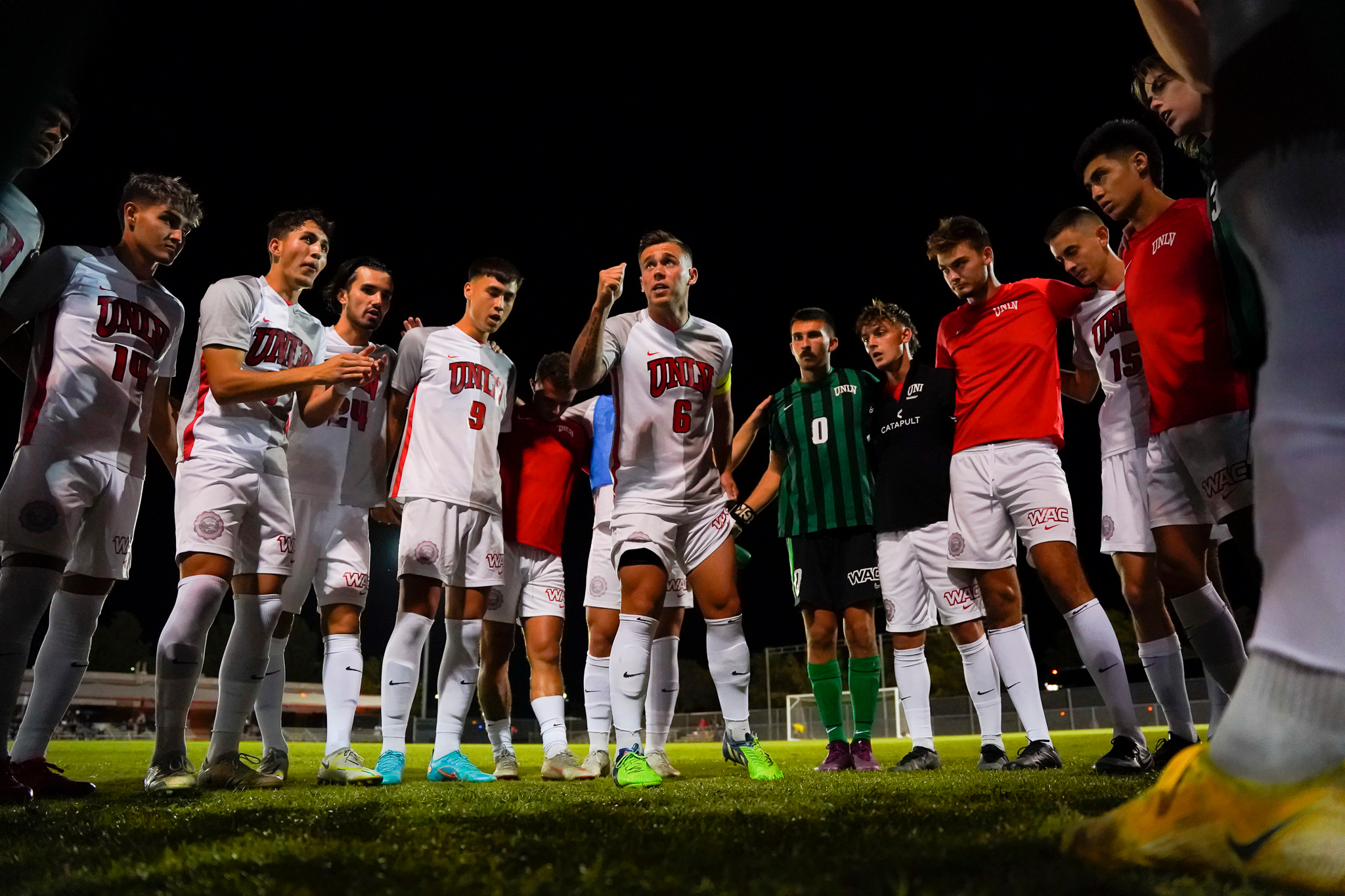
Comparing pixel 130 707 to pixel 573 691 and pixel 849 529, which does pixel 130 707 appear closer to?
pixel 573 691

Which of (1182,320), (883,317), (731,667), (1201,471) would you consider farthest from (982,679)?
(1182,320)

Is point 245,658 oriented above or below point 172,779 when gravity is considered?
above

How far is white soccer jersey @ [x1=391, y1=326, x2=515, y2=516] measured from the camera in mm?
5438

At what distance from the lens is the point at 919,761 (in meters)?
5.75

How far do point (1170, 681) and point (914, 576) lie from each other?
77.4 inches

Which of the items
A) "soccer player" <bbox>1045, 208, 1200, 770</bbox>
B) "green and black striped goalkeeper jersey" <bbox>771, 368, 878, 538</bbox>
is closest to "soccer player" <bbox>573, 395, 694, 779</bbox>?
"green and black striped goalkeeper jersey" <bbox>771, 368, 878, 538</bbox>

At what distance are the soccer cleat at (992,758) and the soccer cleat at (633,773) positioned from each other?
7.01 feet

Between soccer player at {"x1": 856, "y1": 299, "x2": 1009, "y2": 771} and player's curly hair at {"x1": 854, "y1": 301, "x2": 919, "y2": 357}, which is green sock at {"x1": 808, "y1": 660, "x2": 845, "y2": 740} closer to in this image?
soccer player at {"x1": 856, "y1": 299, "x2": 1009, "y2": 771}

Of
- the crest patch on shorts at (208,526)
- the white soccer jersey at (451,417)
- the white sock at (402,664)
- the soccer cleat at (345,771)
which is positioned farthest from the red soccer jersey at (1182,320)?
the crest patch on shorts at (208,526)

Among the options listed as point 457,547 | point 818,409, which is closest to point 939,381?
point 818,409

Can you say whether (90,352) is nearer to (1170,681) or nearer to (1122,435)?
(1122,435)

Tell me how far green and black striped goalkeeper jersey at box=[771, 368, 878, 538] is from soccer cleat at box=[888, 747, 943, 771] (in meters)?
1.71

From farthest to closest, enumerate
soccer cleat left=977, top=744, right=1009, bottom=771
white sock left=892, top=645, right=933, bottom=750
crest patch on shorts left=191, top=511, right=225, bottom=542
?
white sock left=892, top=645, right=933, bottom=750 < soccer cleat left=977, top=744, right=1009, bottom=771 < crest patch on shorts left=191, top=511, right=225, bottom=542

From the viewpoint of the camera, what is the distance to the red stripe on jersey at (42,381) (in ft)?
12.7
